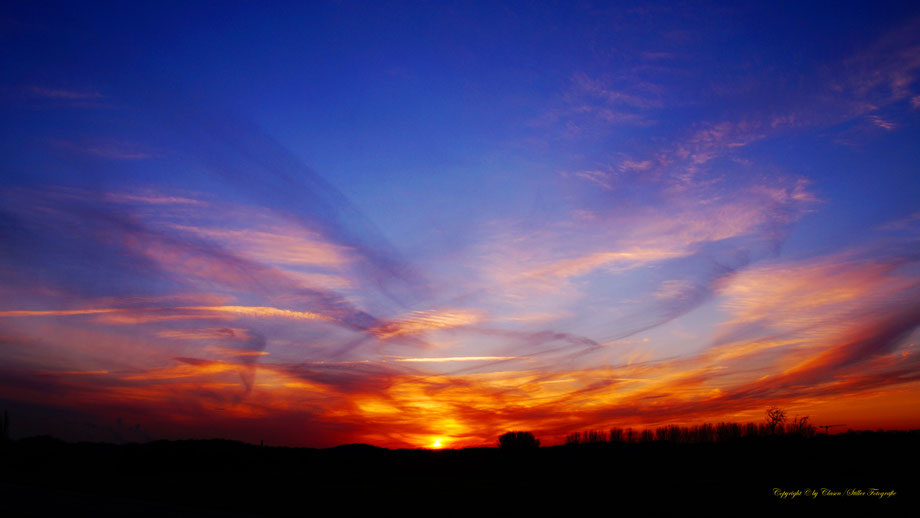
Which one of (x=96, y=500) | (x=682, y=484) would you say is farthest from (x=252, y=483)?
(x=682, y=484)

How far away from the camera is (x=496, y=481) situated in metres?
18.2

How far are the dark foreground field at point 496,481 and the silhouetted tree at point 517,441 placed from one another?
6.06ft

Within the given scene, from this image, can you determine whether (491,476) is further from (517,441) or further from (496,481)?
(517,441)

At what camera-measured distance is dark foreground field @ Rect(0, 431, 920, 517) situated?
12398 millimetres

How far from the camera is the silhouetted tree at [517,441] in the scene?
30.1 meters

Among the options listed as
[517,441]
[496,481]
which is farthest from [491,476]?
[517,441]

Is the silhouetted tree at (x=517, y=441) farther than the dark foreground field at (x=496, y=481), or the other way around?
the silhouetted tree at (x=517, y=441)

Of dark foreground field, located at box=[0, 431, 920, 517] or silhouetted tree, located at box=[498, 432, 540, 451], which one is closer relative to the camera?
dark foreground field, located at box=[0, 431, 920, 517]

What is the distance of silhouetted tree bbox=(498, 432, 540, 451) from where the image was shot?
30141 millimetres

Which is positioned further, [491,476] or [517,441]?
[517,441]

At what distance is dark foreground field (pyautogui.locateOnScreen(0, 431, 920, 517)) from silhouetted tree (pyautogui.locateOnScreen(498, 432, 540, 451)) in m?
1.85

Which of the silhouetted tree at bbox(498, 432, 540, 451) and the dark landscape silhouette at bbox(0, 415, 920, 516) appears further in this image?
the silhouetted tree at bbox(498, 432, 540, 451)

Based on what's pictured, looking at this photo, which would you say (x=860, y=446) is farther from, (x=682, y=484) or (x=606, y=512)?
(x=606, y=512)

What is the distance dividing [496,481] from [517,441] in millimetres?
13484
